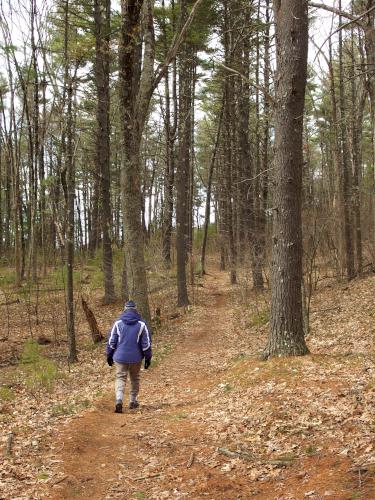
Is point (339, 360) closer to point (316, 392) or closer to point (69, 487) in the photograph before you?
point (316, 392)

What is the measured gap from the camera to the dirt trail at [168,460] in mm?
4363

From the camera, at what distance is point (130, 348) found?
8.01 meters

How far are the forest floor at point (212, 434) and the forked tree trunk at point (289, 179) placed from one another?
21.6 inches

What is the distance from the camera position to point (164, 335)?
15586 millimetres

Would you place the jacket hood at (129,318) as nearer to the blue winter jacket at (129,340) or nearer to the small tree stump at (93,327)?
the blue winter jacket at (129,340)

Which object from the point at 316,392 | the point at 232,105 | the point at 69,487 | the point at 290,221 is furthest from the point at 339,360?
the point at 232,105

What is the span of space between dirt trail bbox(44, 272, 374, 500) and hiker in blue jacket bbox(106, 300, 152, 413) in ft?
1.87

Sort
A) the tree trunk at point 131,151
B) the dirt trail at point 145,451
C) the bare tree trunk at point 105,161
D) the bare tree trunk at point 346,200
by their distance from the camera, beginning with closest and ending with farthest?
the dirt trail at point 145,451, the tree trunk at point 131,151, the bare tree trunk at point 346,200, the bare tree trunk at point 105,161

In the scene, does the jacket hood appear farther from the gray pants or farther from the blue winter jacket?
the gray pants

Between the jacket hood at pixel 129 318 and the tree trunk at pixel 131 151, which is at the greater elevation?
the tree trunk at pixel 131 151

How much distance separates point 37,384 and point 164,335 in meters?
5.93

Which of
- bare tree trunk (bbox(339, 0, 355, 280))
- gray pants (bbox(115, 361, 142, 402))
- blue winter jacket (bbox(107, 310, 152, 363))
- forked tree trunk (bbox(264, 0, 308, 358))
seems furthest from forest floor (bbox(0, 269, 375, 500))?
bare tree trunk (bbox(339, 0, 355, 280))

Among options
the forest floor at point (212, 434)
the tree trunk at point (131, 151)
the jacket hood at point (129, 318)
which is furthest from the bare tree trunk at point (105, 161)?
the jacket hood at point (129, 318)

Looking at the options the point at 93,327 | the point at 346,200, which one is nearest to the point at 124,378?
the point at 93,327
